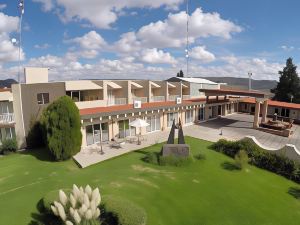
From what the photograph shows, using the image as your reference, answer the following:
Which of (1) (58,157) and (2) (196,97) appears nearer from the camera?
(1) (58,157)

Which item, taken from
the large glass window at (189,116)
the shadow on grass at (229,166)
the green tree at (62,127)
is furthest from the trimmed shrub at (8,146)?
the large glass window at (189,116)

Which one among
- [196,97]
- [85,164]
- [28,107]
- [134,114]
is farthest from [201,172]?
[196,97]

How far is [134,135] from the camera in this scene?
29.2 meters

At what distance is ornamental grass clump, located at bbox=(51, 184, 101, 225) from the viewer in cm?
934

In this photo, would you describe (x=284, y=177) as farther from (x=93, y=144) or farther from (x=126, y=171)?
(x=93, y=144)

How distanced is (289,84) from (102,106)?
49954 millimetres

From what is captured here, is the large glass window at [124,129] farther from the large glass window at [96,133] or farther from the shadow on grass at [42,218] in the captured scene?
the shadow on grass at [42,218]

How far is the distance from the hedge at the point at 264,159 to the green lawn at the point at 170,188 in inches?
37.9

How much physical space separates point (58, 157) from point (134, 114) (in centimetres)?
1033

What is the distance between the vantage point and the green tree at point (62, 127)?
66.4ft

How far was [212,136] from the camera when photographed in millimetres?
29906

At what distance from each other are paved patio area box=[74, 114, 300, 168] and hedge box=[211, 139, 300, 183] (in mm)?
4237

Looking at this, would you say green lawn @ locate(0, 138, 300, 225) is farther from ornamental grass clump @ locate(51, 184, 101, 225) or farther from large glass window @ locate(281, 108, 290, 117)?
large glass window @ locate(281, 108, 290, 117)

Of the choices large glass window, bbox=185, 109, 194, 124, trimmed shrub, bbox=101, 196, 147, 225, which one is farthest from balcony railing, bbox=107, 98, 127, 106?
trimmed shrub, bbox=101, 196, 147, 225
